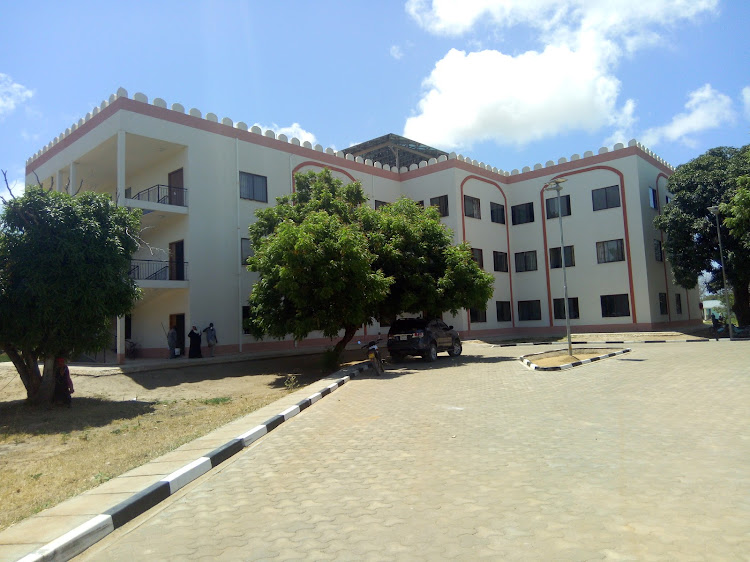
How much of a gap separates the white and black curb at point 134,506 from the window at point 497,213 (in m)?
30.5

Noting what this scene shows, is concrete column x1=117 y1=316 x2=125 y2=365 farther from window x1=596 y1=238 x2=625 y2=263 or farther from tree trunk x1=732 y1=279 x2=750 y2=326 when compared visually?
tree trunk x1=732 y1=279 x2=750 y2=326

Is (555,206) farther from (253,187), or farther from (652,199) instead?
(253,187)

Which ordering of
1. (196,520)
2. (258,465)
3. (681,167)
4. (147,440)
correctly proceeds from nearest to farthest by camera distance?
(196,520) < (258,465) < (147,440) < (681,167)

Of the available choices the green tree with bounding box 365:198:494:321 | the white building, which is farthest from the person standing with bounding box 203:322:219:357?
the green tree with bounding box 365:198:494:321

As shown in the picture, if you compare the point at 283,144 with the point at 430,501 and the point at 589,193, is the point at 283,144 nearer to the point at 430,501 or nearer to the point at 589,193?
the point at 589,193

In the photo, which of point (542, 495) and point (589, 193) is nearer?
point (542, 495)

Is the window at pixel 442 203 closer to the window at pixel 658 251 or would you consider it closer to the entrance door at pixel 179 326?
the window at pixel 658 251

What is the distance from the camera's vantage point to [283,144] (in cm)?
2834

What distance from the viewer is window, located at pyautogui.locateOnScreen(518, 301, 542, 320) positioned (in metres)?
36.6

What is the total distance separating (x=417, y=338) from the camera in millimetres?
21047

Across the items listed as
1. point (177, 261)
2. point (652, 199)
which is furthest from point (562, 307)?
point (177, 261)

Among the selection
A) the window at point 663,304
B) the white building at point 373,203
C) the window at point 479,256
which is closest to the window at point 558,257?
the white building at point 373,203

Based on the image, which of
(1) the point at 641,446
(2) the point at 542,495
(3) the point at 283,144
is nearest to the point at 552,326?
(3) the point at 283,144

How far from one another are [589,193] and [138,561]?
34659 mm
